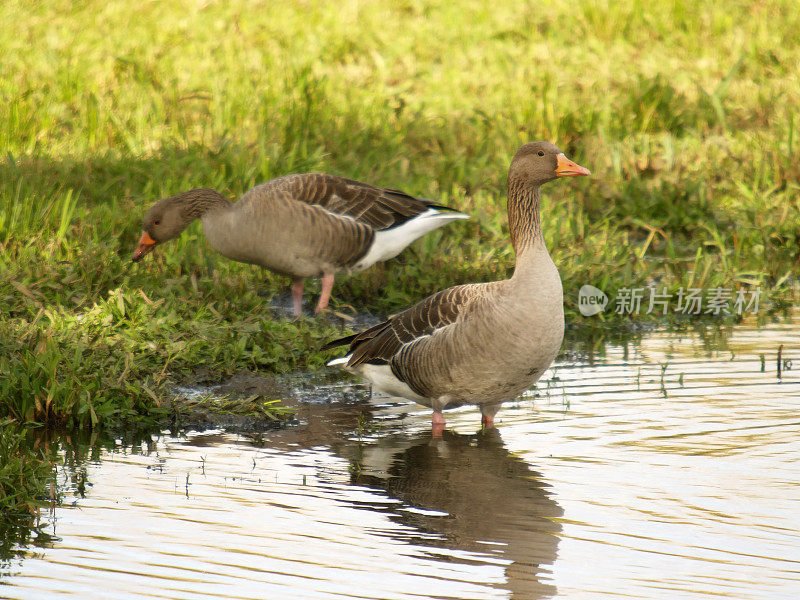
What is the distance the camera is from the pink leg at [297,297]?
8.11 m

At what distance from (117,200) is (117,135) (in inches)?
59.1

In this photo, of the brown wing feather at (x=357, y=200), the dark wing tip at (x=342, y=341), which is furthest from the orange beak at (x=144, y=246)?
the dark wing tip at (x=342, y=341)

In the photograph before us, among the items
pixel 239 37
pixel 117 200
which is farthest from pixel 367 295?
pixel 239 37

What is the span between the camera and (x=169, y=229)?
26.3ft

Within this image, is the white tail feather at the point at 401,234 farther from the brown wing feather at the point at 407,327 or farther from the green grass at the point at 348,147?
the brown wing feather at the point at 407,327

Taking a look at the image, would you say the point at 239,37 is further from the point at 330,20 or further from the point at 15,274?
the point at 15,274

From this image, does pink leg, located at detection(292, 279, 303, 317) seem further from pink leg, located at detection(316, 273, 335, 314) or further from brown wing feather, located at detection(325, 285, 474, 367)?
brown wing feather, located at detection(325, 285, 474, 367)

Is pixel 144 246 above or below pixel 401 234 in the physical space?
below

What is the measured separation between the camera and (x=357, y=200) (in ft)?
27.1

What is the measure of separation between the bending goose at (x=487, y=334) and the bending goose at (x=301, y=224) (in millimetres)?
1426

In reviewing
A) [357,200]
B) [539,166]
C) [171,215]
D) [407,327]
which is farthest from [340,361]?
[171,215]

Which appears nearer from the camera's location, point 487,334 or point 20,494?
point 20,494

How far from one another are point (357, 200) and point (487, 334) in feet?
9.20

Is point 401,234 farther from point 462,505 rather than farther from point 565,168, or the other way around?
point 462,505
